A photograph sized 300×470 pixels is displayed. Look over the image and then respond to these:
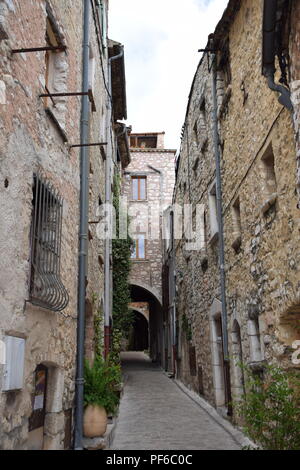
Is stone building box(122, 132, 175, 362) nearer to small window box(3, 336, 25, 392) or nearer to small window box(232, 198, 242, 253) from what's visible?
small window box(232, 198, 242, 253)

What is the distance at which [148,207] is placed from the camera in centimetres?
1995

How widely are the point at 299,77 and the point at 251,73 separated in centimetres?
219

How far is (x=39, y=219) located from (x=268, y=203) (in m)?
2.59

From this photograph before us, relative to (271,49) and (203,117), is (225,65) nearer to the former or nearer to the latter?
(203,117)

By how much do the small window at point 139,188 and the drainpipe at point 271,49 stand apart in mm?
15343

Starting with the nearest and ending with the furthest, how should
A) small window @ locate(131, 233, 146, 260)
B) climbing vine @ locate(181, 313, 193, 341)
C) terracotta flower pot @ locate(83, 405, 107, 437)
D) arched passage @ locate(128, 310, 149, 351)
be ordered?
terracotta flower pot @ locate(83, 405, 107, 437) < climbing vine @ locate(181, 313, 193, 341) < small window @ locate(131, 233, 146, 260) < arched passage @ locate(128, 310, 149, 351)

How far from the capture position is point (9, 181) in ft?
12.2

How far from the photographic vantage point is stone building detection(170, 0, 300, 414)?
481 centimetres

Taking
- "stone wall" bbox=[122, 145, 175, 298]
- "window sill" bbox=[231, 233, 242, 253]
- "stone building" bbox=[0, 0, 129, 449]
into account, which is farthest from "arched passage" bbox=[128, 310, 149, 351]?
"stone building" bbox=[0, 0, 129, 449]

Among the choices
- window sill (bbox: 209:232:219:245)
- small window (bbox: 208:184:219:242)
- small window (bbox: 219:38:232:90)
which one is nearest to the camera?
small window (bbox: 219:38:232:90)

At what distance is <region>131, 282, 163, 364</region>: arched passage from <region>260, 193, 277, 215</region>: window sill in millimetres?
14110

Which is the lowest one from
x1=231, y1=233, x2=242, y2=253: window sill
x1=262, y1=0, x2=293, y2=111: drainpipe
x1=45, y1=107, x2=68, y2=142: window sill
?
x1=231, y1=233, x2=242, y2=253: window sill

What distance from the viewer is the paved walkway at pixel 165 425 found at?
19.7 feet

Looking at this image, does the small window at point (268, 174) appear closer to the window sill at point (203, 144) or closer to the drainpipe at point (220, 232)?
the drainpipe at point (220, 232)
